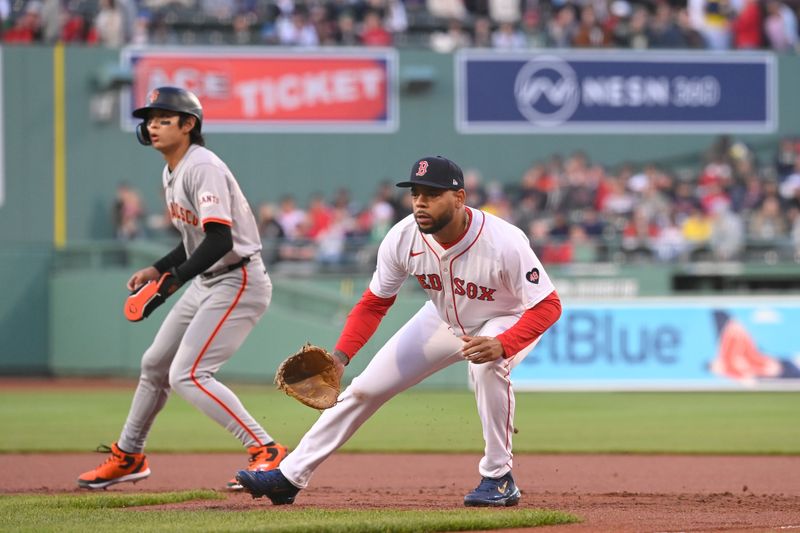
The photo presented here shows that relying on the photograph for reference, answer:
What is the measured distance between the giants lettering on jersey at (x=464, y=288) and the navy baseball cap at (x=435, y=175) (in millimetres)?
480

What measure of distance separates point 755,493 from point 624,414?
5.53 m

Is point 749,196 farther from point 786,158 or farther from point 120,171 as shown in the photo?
point 120,171

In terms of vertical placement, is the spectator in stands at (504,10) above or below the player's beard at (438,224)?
above

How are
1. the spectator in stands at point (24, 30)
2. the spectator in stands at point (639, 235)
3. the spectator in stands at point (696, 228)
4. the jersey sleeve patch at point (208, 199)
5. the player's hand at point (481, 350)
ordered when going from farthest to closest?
the spectator in stands at point (24, 30), the spectator in stands at point (696, 228), the spectator in stands at point (639, 235), the jersey sleeve patch at point (208, 199), the player's hand at point (481, 350)

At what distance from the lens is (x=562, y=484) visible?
8047mm

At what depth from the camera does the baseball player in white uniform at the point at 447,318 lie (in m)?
6.22

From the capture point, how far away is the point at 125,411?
13.2 meters

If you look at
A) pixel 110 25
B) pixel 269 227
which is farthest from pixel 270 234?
pixel 110 25

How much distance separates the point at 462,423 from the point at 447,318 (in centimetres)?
586

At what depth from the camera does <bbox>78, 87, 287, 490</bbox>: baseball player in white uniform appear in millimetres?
7035

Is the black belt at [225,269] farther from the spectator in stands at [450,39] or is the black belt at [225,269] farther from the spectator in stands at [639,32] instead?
the spectator in stands at [639,32]

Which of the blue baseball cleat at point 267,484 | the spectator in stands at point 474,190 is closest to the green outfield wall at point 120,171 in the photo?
the spectator in stands at point 474,190

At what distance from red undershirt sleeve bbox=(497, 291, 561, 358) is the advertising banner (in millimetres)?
9178

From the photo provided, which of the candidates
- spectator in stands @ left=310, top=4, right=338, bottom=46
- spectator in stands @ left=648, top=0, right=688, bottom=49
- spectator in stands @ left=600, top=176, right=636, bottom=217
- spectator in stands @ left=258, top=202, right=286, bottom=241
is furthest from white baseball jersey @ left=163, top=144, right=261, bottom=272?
spectator in stands @ left=648, top=0, right=688, bottom=49
